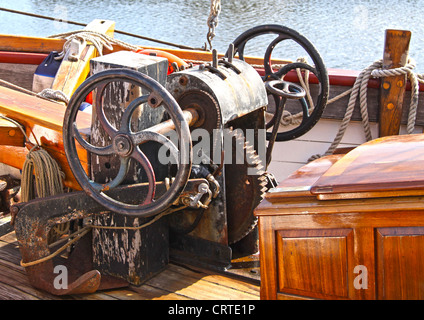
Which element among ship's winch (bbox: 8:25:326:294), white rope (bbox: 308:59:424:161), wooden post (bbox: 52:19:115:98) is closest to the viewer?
ship's winch (bbox: 8:25:326:294)

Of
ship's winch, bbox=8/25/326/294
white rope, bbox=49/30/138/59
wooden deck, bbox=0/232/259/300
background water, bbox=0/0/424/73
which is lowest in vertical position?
wooden deck, bbox=0/232/259/300

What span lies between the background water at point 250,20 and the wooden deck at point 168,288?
7850mm

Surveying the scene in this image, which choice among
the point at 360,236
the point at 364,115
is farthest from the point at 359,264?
the point at 364,115

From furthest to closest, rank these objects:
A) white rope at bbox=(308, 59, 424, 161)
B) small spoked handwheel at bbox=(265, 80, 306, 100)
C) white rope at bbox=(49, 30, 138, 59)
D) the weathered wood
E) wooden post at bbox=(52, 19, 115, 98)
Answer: white rope at bbox=(49, 30, 138, 59) < wooden post at bbox=(52, 19, 115, 98) < white rope at bbox=(308, 59, 424, 161) < small spoked handwheel at bbox=(265, 80, 306, 100) < the weathered wood

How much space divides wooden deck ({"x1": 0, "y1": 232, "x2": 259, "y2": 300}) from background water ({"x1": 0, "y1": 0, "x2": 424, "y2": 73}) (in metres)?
7.85

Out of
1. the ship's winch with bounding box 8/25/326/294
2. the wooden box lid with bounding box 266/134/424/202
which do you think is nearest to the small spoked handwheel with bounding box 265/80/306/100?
the ship's winch with bounding box 8/25/326/294

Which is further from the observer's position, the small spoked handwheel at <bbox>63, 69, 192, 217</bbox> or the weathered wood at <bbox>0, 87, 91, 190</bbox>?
the weathered wood at <bbox>0, 87, 91, 190</bbox>

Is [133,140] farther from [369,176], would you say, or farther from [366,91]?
[366,91]

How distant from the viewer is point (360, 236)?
5.98 ft

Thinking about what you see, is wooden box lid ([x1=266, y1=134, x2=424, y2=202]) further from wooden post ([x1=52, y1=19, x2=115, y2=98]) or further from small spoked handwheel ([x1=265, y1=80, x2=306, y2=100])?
wooden post ([x1=52, y1=19, x2=115, y2=98])

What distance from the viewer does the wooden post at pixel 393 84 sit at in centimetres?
364

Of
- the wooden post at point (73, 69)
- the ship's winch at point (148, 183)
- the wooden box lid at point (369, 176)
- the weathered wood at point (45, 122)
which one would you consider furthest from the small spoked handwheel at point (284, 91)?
the wooden post at point (73, 69)

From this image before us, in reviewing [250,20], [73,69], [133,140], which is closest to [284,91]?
[133,140]

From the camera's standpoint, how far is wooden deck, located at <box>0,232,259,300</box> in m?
2.38
